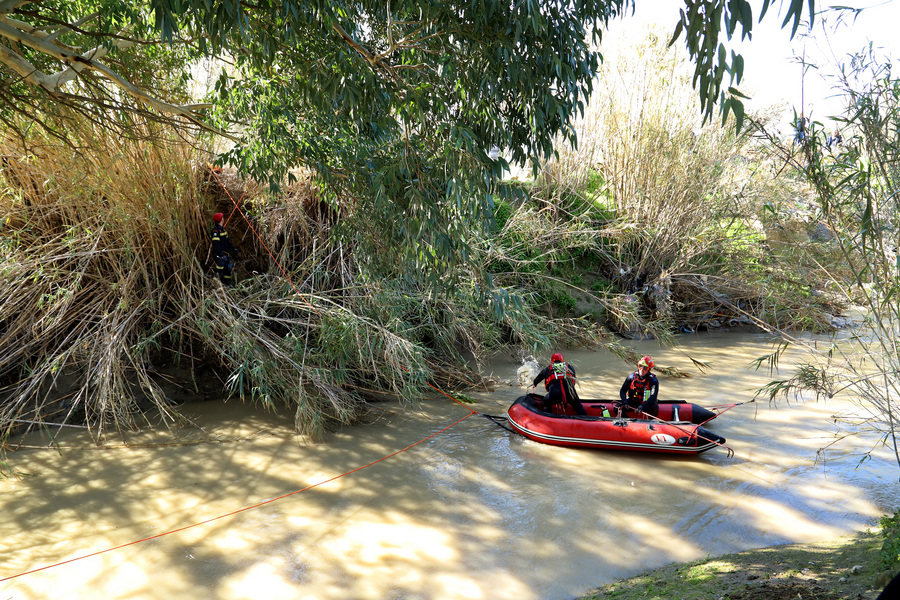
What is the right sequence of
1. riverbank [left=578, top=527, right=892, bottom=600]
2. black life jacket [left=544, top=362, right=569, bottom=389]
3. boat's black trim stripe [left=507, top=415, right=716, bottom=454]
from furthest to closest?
black life jacket [left=544, top=362, right=569, bottom=389]
boat's black trim stripe [left=507, top=415, right=716, bottom=454]
riverbank [left=578, top=527, right=892, bottom=600]

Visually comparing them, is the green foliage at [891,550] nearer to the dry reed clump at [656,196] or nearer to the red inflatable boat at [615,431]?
the red inflatable boat at [615,431]

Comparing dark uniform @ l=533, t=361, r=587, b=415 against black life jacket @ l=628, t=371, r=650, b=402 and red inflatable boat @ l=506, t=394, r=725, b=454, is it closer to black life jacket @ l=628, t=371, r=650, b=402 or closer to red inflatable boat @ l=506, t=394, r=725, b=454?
red inflatable boat @ l=506, t=394, r=725, b=454

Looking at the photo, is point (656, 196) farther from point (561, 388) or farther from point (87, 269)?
point (87, 269)

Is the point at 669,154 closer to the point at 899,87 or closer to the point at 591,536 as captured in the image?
the point at 899,87

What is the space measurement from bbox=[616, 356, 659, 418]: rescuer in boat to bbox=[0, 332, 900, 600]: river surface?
545 millimetres

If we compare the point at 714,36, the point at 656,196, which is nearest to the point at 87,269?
the point at 714,36

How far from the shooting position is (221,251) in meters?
7.46

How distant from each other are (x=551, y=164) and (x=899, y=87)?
833 centimetres

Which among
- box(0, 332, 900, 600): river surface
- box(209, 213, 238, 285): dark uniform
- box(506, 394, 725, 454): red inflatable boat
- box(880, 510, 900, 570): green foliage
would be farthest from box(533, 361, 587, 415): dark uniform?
box(209, 213, 238, 285): dark uniform

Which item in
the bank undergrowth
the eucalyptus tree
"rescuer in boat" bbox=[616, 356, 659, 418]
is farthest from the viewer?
"rescuer in boat" bbox=[616, 356, 659, 418]

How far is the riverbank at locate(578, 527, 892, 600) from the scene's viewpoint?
10.1ft

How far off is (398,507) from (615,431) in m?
2.48

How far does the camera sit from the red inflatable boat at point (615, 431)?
6293 mm

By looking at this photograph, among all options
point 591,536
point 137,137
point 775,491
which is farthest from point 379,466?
point 137,137
